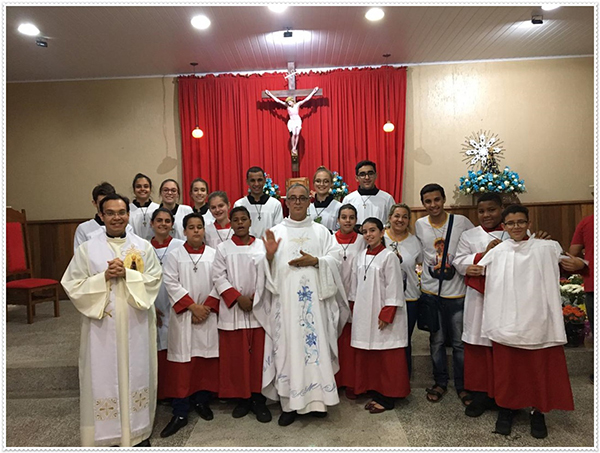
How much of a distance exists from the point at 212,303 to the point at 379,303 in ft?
4.25

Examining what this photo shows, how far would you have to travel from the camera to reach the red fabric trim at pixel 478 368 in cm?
343

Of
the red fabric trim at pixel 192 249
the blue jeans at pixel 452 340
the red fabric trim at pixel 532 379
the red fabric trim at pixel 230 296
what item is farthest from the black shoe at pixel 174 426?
the red fabric trim at pixel 532 379

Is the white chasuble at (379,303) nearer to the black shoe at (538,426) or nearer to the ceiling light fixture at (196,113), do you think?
the black shoe at (538,426)

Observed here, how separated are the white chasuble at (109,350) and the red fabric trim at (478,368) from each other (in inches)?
93.5

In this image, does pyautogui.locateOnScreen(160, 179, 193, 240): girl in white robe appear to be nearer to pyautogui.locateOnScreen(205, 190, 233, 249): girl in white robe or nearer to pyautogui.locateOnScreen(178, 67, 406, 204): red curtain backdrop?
pyautogui.locateOnScreen(205, 190, 233, 249): girl in white robe

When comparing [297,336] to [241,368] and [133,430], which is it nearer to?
[241,368]

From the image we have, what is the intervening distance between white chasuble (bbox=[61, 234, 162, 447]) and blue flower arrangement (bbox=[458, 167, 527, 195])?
18.8ft

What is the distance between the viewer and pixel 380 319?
Result: 3.53m

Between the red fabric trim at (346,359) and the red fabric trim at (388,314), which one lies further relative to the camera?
the red fabric trim at (346,359)

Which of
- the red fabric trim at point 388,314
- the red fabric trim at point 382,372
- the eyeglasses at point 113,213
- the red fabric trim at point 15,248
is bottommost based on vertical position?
the red fabric trim at point 382,372

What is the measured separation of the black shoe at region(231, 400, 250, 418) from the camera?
357 centimetres

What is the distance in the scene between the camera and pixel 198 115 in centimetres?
788

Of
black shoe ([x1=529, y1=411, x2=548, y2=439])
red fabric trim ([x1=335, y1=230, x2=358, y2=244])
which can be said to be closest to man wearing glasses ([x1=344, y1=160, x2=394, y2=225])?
red fabric trim ([x1=335, y1=230, x2=358, y2=244])

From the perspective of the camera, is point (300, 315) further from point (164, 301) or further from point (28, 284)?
point (28, 284)
